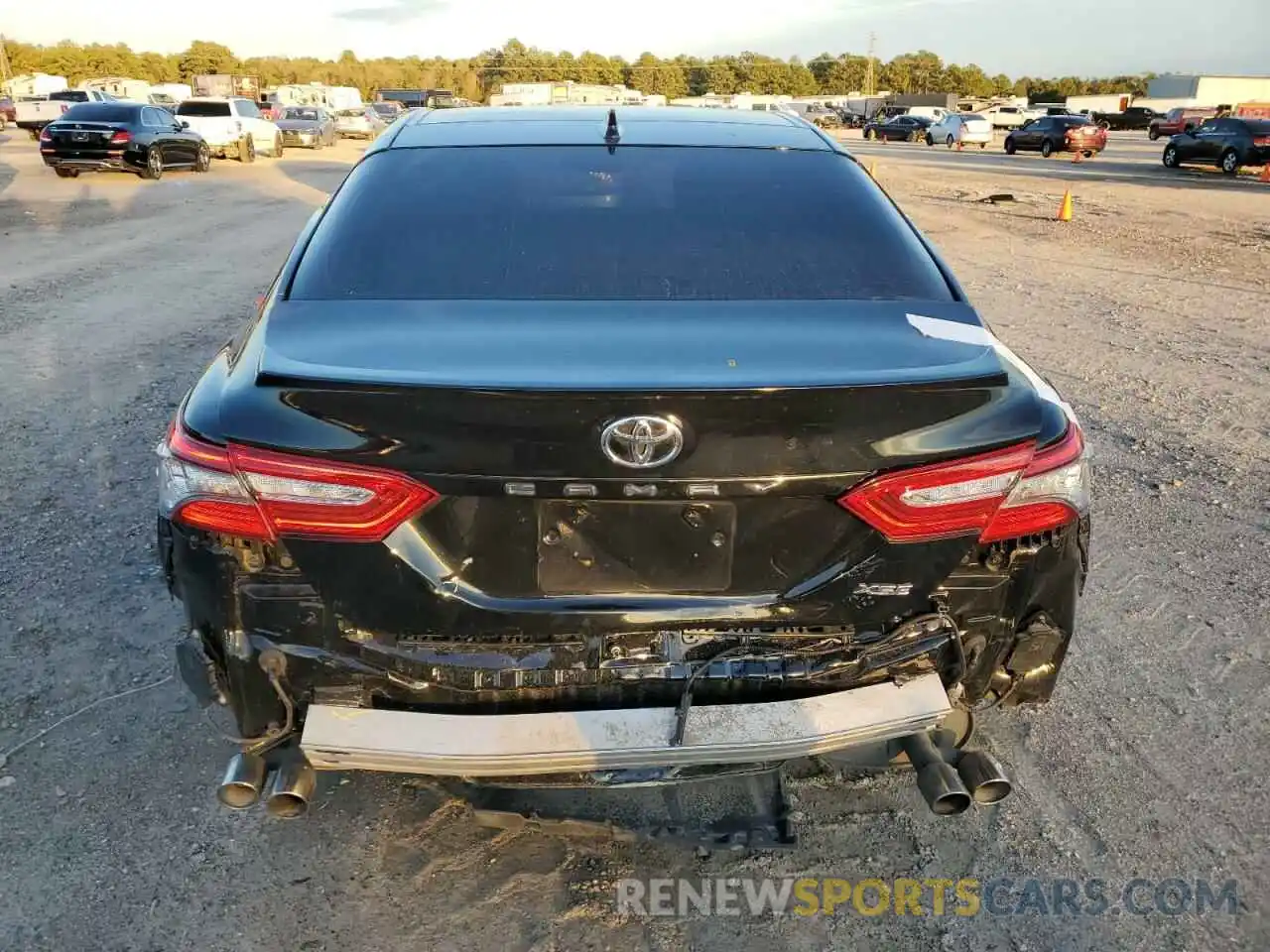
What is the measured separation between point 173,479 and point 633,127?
2120 millimetres

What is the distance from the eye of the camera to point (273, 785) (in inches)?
90.8

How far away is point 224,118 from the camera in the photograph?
27109mm

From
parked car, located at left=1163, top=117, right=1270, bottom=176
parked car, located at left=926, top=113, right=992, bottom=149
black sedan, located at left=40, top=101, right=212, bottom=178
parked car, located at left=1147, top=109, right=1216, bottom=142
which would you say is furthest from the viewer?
parked car, located at left=1147, top=109, right=1216, bottom=142

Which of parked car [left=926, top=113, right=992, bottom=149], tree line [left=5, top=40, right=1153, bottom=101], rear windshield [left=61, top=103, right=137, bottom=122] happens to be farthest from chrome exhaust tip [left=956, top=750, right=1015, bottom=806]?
tree line [left=5, top=40, right=1153, bottom=101]

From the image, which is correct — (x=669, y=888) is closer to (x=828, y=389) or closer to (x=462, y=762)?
(x=462, y=762)

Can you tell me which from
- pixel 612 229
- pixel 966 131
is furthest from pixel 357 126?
pixel 612 229

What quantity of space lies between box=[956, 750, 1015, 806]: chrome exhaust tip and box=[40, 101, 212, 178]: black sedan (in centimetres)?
2182

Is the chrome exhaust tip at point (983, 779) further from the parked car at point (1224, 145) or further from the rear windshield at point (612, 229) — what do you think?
the parked car at point (1224, 145)

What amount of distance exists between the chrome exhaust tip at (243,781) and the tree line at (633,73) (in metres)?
106

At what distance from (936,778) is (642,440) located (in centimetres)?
112

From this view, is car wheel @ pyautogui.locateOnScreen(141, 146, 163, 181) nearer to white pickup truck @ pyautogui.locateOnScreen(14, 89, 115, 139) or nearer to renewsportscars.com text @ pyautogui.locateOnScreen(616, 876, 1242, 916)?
white pickup truck @ pyautogui.locateOnScreen(14, 89, 115, 139)

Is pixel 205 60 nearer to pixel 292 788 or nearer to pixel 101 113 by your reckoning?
pixel 101 113

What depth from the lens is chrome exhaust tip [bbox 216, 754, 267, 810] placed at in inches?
89.7

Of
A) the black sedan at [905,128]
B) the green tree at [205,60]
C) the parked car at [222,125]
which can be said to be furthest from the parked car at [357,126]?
the green tree at [205,60]
